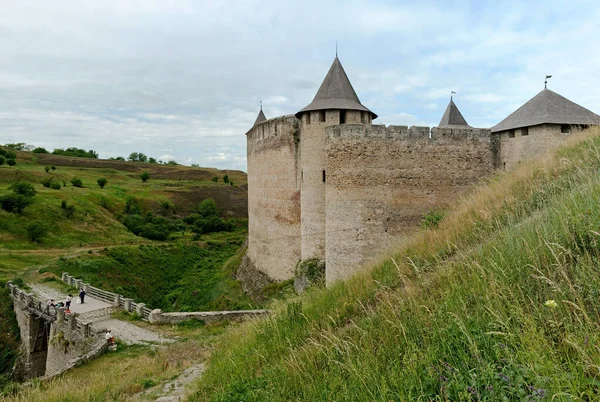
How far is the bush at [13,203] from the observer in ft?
100

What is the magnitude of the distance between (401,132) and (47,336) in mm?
17824

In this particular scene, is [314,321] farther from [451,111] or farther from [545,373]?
[451,111]

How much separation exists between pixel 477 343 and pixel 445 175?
12518mm

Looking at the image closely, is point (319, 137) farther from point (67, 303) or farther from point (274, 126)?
point (67, 303)

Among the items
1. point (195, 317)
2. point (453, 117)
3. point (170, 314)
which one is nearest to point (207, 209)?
point (453, 117)

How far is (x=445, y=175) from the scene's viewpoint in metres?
14.0

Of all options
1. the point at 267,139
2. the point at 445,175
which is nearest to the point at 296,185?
the point at 267,139

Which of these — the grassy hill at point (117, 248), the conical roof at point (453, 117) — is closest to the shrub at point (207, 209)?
the grassy hill at point (117, 248)

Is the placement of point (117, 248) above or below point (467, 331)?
below

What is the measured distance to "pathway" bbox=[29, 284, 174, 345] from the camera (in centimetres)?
1241

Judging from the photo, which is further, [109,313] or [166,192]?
[166,192]

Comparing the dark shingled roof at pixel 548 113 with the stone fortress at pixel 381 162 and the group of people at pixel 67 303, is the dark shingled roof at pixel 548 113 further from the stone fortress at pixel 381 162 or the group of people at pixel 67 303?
the group of people at pixel 67 303

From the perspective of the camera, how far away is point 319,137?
14922 mm

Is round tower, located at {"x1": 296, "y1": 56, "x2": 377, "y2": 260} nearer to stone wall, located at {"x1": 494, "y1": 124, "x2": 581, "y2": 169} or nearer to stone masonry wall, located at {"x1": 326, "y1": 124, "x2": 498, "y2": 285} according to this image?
stone masonry wall, located at {"x1": 326, "y1": 124, "x2": 498, "y2": 285}
